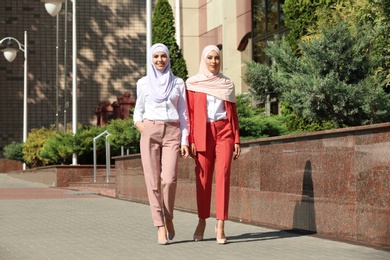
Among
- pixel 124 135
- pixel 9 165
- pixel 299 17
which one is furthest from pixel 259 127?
pixel 9 165

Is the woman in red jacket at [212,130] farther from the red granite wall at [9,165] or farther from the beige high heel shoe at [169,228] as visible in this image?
the red granite wall at [9,165]

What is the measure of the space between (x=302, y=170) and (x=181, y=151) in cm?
194

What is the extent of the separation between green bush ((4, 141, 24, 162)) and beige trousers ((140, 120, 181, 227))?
36894 mm

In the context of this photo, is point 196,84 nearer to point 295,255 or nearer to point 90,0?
point 295,255

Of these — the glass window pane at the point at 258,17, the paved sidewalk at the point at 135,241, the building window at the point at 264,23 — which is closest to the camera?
the paved sidewalk at the point at 135,241

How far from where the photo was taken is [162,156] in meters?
10.6

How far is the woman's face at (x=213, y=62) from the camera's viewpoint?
1052 centimetres

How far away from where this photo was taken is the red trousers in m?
10.6

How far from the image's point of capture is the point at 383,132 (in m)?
9.97

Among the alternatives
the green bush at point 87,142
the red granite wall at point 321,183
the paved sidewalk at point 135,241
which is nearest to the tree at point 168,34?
the green bush at point 87,142

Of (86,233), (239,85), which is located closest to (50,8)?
(239,85)

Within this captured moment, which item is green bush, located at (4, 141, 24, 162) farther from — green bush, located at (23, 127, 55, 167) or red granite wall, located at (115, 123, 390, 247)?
red granite wall, located at (115, 123, 390, 247)

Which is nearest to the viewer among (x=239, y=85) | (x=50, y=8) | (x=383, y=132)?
(x=383, y=132)

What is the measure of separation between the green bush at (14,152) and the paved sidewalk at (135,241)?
31971mm
